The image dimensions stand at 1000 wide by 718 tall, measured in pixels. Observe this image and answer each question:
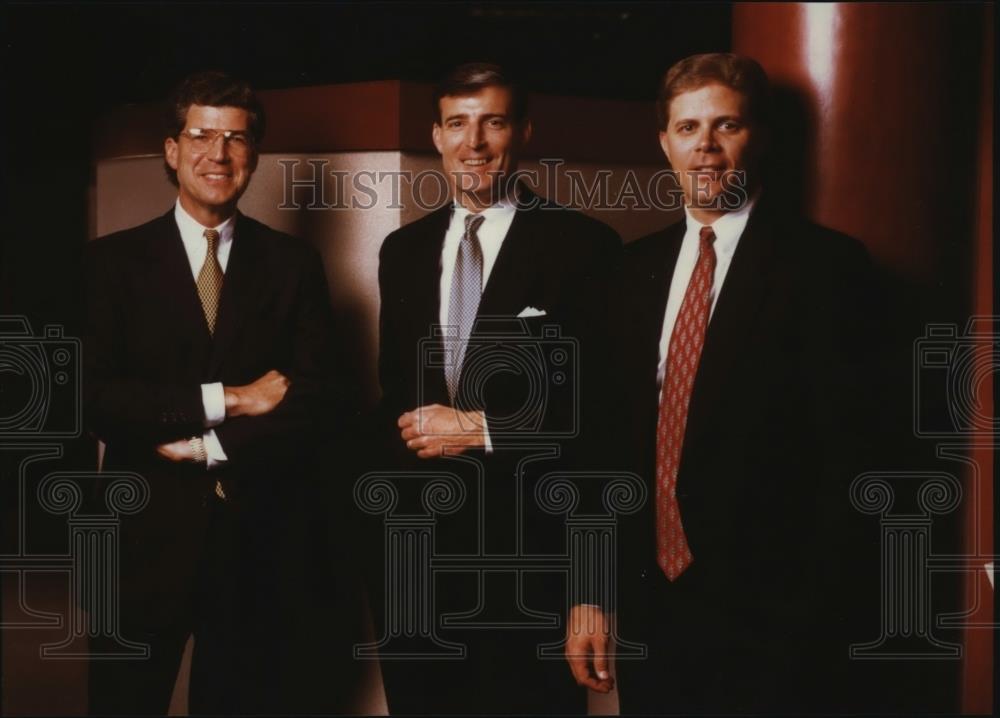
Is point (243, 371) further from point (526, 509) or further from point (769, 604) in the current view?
point (769, 604)

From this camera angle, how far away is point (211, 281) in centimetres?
271

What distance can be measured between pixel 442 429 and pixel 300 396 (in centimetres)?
34

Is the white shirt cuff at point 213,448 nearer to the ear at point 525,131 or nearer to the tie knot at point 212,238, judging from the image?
the tie knot at point 212,238

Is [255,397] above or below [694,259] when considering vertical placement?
below

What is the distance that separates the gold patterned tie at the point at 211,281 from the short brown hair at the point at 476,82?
2.01ft

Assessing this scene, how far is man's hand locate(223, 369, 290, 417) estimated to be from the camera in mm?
2682

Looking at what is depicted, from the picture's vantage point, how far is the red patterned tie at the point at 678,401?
247 cm

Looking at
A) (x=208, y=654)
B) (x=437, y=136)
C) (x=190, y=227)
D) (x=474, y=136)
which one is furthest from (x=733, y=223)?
(x=208, y=654)

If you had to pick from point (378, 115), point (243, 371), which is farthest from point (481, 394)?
point (378, 115)

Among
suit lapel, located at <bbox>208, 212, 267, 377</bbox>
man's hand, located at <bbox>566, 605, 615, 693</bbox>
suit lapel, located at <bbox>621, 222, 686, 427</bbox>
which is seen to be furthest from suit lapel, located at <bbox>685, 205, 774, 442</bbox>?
suit lapel, located at <bbox>208, 212, 267, 377</bbox>

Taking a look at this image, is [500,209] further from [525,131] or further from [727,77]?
[727,77]

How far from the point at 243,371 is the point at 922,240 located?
1584 mm

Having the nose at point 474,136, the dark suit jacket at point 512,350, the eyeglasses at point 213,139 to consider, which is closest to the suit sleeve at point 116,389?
the eyeglasses at point 213,139

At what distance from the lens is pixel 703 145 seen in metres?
2.45
